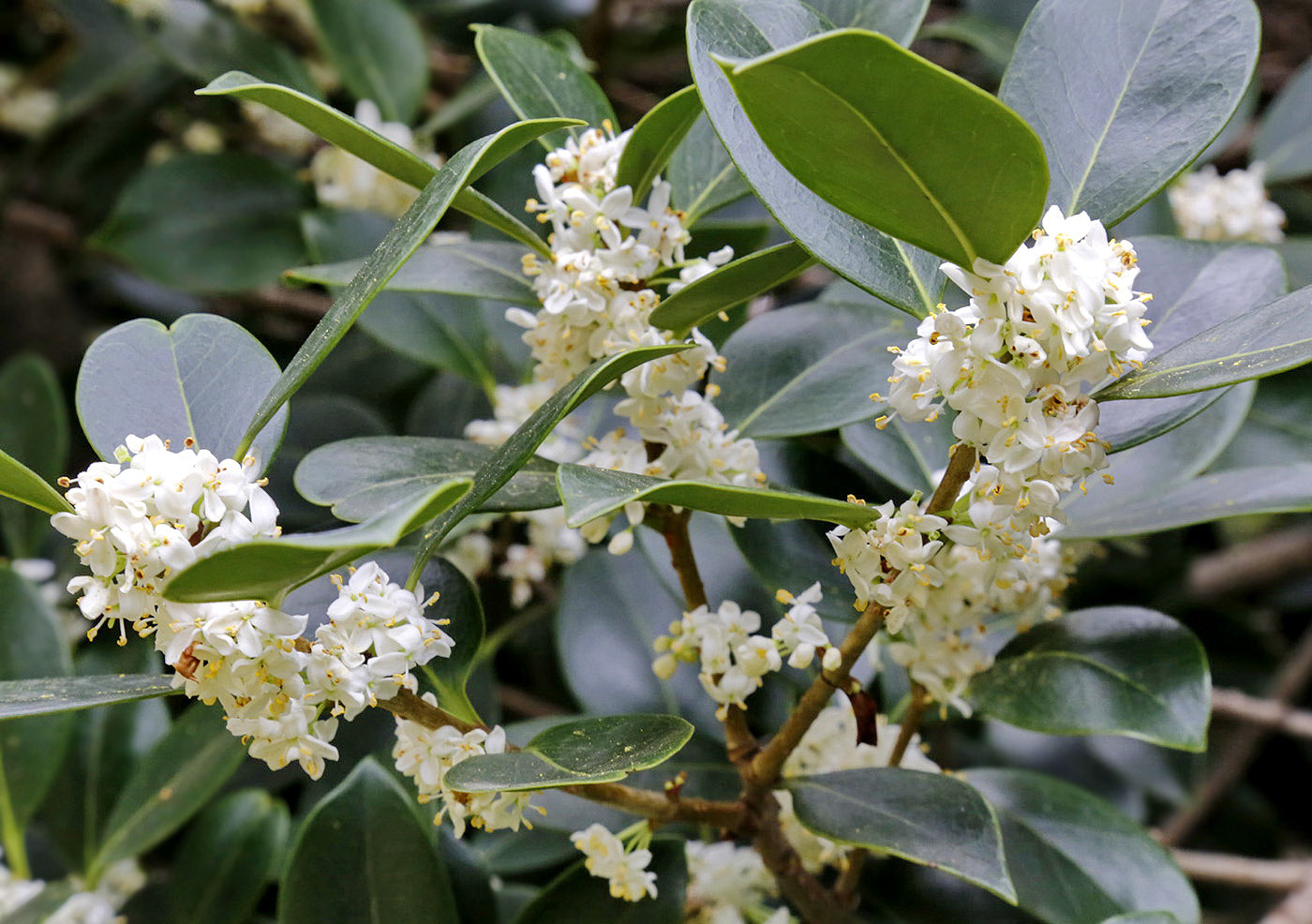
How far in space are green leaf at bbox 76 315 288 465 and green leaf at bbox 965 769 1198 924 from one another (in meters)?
0.66

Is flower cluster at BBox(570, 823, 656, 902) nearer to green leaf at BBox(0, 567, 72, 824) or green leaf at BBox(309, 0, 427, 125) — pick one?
green leaf at BBox(0, 567, 72, 824)

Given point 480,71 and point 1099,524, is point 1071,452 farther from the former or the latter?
point 480,71

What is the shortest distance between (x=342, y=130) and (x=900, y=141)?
311mm

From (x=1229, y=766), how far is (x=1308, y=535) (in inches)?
14.6

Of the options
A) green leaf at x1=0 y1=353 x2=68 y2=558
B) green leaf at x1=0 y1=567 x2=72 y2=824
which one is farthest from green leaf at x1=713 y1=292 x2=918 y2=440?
green leaf at x1=0 y1=353 x2=68 y2=558

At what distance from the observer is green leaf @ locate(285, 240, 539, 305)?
84 centimetres

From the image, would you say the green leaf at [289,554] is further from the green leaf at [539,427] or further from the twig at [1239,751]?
the twig at [1239,751]

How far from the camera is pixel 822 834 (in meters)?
0.76

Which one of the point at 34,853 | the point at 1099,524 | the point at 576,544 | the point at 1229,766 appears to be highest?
the point at 1099,524

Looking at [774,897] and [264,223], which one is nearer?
[774,897]

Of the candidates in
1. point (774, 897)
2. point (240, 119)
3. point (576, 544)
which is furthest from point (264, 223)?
point (774, 897)

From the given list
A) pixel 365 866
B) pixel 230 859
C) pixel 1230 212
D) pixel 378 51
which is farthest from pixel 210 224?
pixel 1230 212

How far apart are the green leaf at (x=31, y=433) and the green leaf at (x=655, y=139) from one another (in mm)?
934

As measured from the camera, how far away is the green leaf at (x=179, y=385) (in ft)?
2.38
